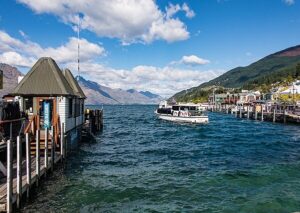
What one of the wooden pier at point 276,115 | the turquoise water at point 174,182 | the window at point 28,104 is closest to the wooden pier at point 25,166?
the turquoise water at point 174,182

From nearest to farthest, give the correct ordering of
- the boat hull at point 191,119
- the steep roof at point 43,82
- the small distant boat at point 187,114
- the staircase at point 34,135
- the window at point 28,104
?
the staircase at point 34,135 < the steep roof at point 43,82 < the window at point 28,104 < the boat hull at point 191,119 < the small distant boat at point 187,114

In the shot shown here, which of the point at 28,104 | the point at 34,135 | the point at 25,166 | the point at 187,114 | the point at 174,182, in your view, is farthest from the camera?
the point at 187,114

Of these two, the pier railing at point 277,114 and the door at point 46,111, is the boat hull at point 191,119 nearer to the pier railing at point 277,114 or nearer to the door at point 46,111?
the pier railing at point 277,114

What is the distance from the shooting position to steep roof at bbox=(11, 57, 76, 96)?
29.5m

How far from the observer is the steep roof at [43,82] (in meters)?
29.5

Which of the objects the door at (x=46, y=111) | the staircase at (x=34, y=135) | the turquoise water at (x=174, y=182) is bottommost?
the turquoise water at (x=174, y=182)

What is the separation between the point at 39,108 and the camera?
3000 centimetres

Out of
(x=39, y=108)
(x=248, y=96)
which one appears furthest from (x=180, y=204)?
(x=248, y=96)

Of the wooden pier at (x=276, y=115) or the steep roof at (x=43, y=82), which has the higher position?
the steep roof at (x=43, y=82)

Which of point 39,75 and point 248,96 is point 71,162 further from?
point 248,96

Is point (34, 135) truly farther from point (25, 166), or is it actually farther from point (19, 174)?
point (19, 174)

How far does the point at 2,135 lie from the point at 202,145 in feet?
86.6

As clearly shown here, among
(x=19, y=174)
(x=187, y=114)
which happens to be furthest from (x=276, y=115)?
(x=19, y=174)

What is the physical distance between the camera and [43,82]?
99.5 feet
